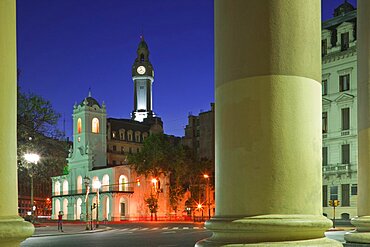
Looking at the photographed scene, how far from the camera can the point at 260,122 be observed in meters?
4.78

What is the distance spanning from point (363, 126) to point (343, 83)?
153 feet

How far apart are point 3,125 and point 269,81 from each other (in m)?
2.37

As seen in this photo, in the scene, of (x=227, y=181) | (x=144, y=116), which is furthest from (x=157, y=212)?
(x=227, y=181)

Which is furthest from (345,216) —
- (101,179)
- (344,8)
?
(101,179)

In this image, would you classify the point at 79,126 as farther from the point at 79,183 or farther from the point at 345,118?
the point at 345,118

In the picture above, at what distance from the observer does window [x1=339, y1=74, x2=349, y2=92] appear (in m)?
53.3

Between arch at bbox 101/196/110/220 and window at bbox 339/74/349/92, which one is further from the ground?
window at bbox 339/74/349/92

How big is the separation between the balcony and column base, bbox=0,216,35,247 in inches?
1933

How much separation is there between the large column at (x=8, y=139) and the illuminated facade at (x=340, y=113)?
49.6 metres

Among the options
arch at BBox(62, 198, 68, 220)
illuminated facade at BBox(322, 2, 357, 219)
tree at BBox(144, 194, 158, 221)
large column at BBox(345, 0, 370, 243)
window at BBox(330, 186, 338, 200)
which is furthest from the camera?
arch at BBox(62, 198, 68, 220)

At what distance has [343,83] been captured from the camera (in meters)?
53.7

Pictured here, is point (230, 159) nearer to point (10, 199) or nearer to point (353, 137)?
point (10, 199)

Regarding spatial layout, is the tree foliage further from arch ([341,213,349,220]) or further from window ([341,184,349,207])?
arch ([341,213,349,220])

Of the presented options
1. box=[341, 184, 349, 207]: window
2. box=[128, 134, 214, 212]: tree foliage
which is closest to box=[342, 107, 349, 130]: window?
box=[341, 184, 349, 207]: window
